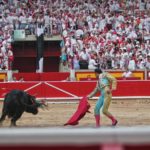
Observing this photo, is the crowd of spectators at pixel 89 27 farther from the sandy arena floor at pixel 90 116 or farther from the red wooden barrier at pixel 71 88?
the sandy arena floor at pixel 90 116

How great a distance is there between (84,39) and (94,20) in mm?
1458

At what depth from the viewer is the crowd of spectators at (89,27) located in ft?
71.7

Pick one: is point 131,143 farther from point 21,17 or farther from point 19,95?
point 21,17

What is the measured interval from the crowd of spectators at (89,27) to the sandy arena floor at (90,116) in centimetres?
328

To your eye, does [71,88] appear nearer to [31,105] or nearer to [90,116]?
[90,116]

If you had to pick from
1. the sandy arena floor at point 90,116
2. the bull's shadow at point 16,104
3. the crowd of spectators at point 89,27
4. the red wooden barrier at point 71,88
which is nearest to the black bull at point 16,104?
the bull's shadow at point 16,104

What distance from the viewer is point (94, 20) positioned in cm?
2414

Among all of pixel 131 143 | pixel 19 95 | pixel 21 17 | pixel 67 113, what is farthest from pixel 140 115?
pixel 131 143

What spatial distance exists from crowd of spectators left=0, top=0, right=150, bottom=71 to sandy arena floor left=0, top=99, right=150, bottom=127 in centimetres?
328

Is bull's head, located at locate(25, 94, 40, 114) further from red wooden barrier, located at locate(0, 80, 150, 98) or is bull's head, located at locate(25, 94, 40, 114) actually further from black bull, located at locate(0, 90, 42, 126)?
red wooden barrier, located at locate(0, 80, 150, 98)

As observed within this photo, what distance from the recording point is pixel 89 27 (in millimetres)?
23938

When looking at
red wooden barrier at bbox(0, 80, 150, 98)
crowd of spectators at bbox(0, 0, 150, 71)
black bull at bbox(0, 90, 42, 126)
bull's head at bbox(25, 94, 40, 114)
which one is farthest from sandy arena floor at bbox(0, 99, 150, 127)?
crowd of spectators at bbox(0, 0, 150, 71)

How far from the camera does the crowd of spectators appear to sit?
71.7 feet

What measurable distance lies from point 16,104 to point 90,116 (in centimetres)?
390
